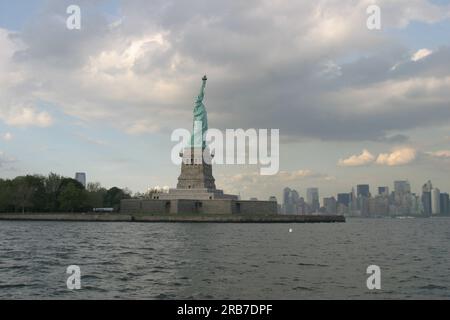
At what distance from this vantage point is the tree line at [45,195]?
127 metres

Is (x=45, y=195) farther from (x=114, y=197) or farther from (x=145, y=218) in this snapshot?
(x=145, y=218)

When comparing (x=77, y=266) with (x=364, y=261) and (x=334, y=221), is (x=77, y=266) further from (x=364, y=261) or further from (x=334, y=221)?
(x=334, y=221)

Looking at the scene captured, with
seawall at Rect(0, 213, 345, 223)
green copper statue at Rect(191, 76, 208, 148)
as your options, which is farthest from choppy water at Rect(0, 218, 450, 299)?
green copper statue at Rect(191, 76, 208, 148)

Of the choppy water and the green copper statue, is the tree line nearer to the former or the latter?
the green copper statue

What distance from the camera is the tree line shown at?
5010 inches

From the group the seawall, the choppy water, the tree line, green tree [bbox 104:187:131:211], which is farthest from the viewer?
green tree [bbox 104:187:131:211]

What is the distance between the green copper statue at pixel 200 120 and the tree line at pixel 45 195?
30.9 metres

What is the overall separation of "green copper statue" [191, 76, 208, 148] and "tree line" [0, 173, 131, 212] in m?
30.9

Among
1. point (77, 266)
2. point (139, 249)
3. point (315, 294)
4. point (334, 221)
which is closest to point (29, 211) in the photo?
point (334, 221)

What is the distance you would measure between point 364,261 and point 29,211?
360ft

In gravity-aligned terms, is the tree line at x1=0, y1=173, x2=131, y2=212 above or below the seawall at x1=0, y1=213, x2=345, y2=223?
above

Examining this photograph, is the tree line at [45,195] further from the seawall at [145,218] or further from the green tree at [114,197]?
the green tree at [114,197]

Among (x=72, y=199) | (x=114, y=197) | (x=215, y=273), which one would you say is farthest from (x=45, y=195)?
(x=215, y=273)

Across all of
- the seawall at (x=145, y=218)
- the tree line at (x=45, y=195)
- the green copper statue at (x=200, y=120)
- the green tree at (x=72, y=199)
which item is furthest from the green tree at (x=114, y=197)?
the green copper statue at (x=200, y=120)
